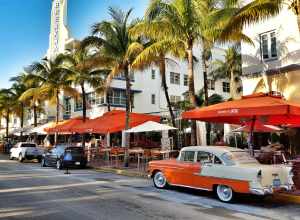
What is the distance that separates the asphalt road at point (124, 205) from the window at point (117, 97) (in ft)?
88.9

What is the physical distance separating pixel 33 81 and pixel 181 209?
3090 cm

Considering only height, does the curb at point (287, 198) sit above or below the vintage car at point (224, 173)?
below

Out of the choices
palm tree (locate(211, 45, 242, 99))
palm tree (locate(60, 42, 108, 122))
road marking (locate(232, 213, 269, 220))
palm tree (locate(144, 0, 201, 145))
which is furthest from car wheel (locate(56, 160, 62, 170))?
palm tree (locate(211, 45, 242, 99))

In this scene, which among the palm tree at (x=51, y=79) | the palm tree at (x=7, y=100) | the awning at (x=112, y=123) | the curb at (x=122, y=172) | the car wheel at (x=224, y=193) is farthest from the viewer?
the palm tree at (x=7, y=100)

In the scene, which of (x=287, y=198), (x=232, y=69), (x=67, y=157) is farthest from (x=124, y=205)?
(x=232, y=69)

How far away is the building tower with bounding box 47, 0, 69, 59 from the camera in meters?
50.9

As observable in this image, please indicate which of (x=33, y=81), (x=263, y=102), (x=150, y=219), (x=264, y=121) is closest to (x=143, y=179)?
(x=264, y=121)

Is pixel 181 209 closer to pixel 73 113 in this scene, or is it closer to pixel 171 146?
Result: pixel 171 146

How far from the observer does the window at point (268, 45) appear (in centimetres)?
2114

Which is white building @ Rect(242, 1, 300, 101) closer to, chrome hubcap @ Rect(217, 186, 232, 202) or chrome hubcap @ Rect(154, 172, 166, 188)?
chrome hubcap @ Rect(154, 172, 166, 188)

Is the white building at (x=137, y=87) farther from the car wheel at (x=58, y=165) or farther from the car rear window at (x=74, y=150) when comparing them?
the car wheel at (x=58, y=165)

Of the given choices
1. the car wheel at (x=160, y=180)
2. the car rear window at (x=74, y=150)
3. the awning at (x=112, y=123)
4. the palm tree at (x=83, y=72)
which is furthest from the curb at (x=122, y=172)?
the palm tree at (x=83, y=72)

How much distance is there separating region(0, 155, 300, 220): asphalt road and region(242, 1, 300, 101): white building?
9611 mm

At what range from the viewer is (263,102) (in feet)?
42.0
